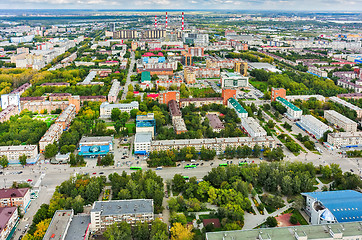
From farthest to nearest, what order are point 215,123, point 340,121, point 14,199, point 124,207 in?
point 215,123
point 340,121
point 14,199
point 124,207

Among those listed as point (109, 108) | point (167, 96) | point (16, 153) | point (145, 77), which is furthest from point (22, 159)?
point (145, 77)

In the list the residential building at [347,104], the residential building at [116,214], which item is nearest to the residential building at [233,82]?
the residential building at [347,104]

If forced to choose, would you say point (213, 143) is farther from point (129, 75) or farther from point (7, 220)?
point (129, 75)

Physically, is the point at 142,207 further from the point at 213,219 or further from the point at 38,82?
the point at 38,82

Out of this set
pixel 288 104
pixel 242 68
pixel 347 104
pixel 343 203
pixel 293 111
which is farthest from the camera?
pixel 242 68

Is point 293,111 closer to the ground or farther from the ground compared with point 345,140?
farther from the ground

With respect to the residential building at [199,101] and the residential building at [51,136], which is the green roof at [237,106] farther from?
the residential building at [51,136]

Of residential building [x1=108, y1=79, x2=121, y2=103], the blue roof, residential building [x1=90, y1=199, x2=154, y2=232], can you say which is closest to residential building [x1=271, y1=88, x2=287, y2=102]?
residential building [x1=108, y1=79, x2=121, y2=103]
